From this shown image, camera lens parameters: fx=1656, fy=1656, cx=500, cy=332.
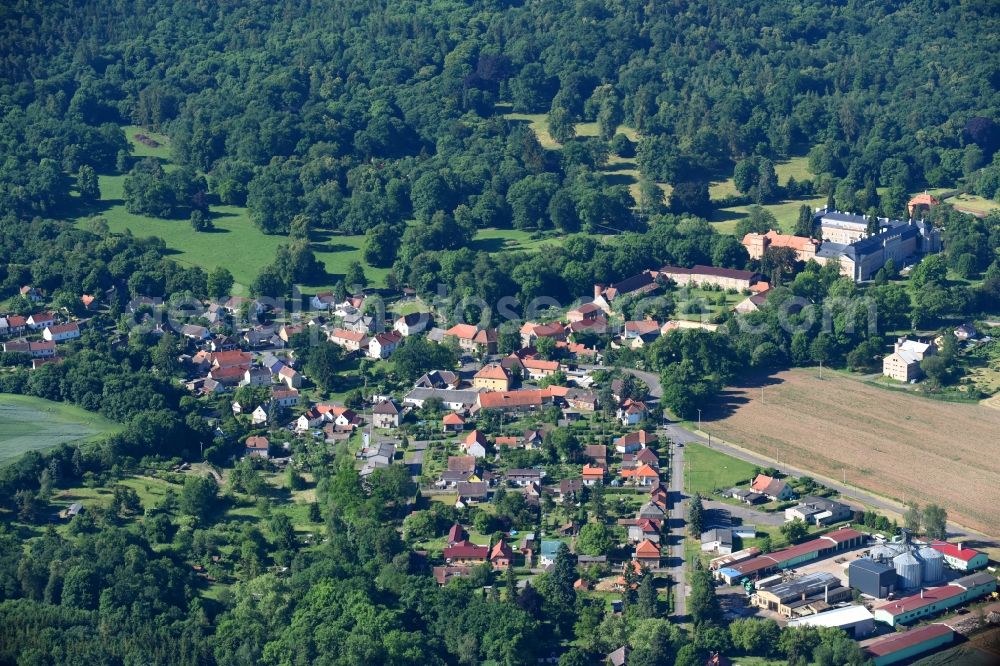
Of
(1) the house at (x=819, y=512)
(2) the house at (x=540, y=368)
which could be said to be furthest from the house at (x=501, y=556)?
(2) the house at (x=540, y=368)

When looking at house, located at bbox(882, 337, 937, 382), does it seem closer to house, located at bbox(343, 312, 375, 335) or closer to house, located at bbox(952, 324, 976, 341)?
house, located at bbox(952, 324, 976, 341)

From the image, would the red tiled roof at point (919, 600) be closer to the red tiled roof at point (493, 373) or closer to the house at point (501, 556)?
the house at point (501, 556)

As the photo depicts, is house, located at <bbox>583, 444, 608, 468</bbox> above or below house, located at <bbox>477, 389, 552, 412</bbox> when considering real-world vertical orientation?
below

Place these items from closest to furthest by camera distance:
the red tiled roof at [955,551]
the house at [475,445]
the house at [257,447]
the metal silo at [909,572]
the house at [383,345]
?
the metal silo at [909,572] → the red tiled roof at [955,551] → the house at [475,445] → the house at [257,447] → the house at [383,345]

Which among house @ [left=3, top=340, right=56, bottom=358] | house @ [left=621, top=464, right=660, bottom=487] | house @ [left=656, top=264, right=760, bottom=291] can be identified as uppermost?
house @ [left=656, top=264, right=760, bottom=291]

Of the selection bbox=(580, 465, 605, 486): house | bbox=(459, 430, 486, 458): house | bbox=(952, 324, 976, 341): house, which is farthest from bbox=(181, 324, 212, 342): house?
bbox=(952, 324, 976, 341): house

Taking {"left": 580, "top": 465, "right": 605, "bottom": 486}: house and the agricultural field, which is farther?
the agricultural field

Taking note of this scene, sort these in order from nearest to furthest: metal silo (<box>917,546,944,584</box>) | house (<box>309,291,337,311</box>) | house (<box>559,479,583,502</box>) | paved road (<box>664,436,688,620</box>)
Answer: paved road (<box>664,436,688,620</box>)
metal silo (<box>917,546,944,584</box>)
house (<box>559,479,583,502</box>)
house (<box>309,291,337,311</box>)

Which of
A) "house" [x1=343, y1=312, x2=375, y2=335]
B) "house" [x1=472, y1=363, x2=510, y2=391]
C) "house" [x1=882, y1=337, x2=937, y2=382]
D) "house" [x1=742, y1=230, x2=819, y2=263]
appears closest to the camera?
"house" [x1=472, y1=363, x2=510, y2=391]
